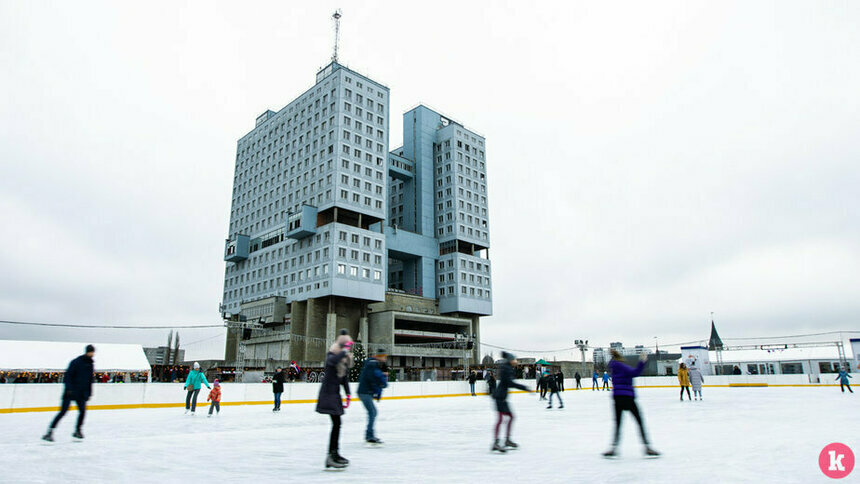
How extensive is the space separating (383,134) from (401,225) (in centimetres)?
2224

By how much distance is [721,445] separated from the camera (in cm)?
931

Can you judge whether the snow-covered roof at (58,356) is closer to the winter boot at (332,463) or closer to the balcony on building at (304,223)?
the balcony on building at (304,223)

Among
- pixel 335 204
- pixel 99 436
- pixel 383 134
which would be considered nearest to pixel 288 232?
pixel 335 204

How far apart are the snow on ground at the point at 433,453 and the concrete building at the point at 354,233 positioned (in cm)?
5196

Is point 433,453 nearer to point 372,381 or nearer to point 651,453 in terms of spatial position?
point 372,381

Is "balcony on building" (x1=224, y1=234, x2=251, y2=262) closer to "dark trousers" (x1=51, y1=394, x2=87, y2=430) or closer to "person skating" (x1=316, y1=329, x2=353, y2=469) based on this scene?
"dark trousers" (x1=51, y1=394, x2=87, y2=430)

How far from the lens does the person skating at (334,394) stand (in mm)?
7191

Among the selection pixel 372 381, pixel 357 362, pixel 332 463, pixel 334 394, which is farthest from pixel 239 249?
pixel 332 463

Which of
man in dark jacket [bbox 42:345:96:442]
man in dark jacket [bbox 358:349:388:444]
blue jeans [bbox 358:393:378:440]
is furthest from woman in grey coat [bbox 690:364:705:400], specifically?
man in dark jacket [bbox 42:345:96:442]

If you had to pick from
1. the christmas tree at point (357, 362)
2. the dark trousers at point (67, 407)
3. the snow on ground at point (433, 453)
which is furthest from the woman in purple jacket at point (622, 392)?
the christmas tree at point (357, 362)

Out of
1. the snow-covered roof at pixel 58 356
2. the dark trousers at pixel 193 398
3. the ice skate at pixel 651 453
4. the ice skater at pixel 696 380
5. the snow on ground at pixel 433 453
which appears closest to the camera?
the snow on ground at pixel 433 453

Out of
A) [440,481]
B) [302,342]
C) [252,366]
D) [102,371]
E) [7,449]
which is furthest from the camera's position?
[252,366]

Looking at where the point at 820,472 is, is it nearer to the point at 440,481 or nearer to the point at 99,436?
the point at 440,481

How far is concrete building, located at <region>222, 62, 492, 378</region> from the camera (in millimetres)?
75625
